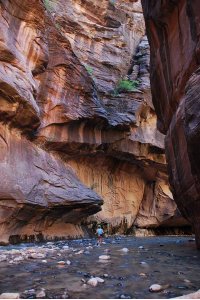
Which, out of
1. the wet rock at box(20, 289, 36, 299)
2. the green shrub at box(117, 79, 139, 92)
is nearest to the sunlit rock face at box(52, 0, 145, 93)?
the green shrub at box(117, 79, 139, 92)

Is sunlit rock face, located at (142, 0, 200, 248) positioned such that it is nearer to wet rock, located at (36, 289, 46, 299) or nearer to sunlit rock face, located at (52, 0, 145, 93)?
wet rock, located at (36, 289, 46, 299)

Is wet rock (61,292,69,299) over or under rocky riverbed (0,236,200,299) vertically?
under

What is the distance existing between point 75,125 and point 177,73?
470 inches

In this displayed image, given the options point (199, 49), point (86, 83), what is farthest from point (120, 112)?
point (199, 49)

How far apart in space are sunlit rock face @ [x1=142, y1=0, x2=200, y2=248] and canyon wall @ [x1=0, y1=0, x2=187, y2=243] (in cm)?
708

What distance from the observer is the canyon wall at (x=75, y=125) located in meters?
16.2

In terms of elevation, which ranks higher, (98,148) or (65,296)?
(98,148)

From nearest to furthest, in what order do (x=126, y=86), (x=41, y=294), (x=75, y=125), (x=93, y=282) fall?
(x=41, y=294) < (x=93, y=282) < (x=75, y=125) < (x=126, y=86)

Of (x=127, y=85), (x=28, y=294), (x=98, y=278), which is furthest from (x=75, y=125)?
(x=28, y=294)

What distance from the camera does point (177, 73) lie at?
11.0 m

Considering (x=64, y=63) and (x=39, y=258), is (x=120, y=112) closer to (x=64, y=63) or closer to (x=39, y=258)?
(x=64, y=63)

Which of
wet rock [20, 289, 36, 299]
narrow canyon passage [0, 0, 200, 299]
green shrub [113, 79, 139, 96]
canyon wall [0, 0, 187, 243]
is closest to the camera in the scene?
wet rock [20, 289, 36, 299]

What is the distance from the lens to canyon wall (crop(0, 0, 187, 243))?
1620 cm

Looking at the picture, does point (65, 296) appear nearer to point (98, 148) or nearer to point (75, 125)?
point (75, 125)
